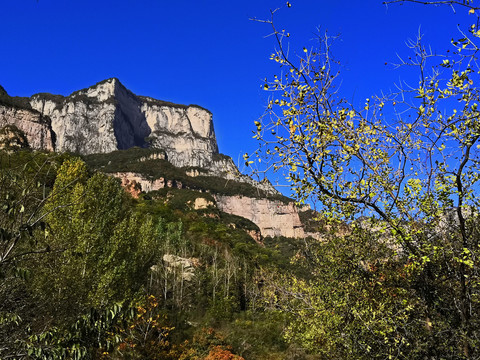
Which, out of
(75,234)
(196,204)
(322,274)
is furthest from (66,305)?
(196,204)

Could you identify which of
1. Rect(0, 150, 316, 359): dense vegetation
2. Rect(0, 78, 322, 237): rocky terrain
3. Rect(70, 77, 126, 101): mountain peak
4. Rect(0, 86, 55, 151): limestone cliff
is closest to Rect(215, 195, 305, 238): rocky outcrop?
Rect(0, 78, 322, 237): rocky terrain

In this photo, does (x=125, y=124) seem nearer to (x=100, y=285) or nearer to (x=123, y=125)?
(x=123, y=125)

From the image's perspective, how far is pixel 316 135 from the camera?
174 inches

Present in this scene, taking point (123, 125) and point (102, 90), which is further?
point (123, 125)

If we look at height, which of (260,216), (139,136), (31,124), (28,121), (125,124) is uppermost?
(125,124)

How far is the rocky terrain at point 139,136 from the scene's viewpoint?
9994 centimetres

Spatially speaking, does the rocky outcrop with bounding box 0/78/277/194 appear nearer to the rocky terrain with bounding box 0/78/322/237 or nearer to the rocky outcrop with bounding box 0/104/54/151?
the rocky terrain with bounding box 0/78/322/237

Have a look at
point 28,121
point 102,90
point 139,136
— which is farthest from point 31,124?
point 139,136

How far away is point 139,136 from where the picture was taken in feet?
572

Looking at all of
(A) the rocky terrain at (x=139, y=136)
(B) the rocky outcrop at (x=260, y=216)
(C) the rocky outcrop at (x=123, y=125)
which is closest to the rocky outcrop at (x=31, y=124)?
(A) the rocky terrain at (x=139, y=136)

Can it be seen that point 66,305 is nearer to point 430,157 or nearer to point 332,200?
point 332,200

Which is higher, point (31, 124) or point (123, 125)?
point (123, 125)

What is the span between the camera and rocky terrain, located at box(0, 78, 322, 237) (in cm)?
9994

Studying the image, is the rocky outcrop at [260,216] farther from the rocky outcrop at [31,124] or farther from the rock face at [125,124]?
the rocky outcrop at [31,124]
